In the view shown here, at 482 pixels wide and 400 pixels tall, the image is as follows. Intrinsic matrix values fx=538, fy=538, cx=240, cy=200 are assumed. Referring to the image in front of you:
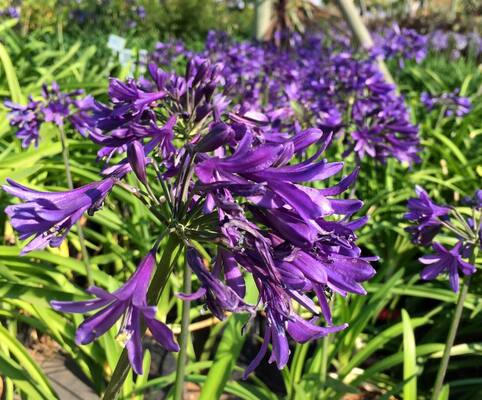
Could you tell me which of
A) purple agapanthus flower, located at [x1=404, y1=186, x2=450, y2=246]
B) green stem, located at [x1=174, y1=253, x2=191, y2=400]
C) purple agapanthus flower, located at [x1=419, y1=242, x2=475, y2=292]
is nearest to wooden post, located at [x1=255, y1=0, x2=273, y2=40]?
purple agapanthus flower, located at [x1=404, y1=186, x2=450, y2=246]

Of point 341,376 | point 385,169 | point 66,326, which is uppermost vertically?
point 385,169

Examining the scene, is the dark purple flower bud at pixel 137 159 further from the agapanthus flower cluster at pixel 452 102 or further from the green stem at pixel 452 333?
the agapanthus flower cluster at pixel 452 102

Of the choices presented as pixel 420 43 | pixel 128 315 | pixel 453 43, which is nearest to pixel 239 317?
pixel 128 315

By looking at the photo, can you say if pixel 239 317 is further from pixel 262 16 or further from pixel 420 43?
pixel 262 16

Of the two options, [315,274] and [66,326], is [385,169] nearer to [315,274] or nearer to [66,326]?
[66,326]

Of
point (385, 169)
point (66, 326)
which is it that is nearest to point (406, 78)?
point (385, 169)

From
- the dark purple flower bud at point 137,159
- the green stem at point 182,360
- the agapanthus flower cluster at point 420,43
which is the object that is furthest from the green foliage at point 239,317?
the agapanthus flower cluster at point 420,43
